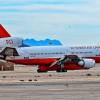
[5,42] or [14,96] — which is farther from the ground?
[5,42]

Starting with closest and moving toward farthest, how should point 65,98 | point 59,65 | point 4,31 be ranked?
1. point 65,98
2. point 59,65
3. point 4,31

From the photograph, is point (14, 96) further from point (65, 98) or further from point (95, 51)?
point (95, 51)

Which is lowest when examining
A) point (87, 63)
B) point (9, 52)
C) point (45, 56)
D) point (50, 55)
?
point (87, 63)

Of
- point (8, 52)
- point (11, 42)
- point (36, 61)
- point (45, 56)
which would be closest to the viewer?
point (45, 56)

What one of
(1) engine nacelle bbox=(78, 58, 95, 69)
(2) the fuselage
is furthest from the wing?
(1) engine nacelle bbox=(78, 58, 95, 69)

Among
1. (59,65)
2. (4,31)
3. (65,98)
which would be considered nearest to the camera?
(65,98)

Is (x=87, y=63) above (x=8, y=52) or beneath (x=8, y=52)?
beneath

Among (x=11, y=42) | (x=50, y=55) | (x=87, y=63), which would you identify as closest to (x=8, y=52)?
(x=11, y=42)

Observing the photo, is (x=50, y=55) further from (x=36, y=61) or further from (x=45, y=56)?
(x=36, y=61)

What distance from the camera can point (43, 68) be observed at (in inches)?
2653

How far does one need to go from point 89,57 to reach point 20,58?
873cm

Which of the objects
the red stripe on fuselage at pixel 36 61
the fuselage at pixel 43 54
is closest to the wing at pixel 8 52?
the fuselage at pixel 43 54

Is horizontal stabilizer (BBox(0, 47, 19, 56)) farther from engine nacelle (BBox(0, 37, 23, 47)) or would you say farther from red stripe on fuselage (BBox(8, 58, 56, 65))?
red stripe on fuselage (BBox(8, 58, 56, 65))

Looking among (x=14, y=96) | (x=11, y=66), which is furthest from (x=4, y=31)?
(x=14, y=96)
